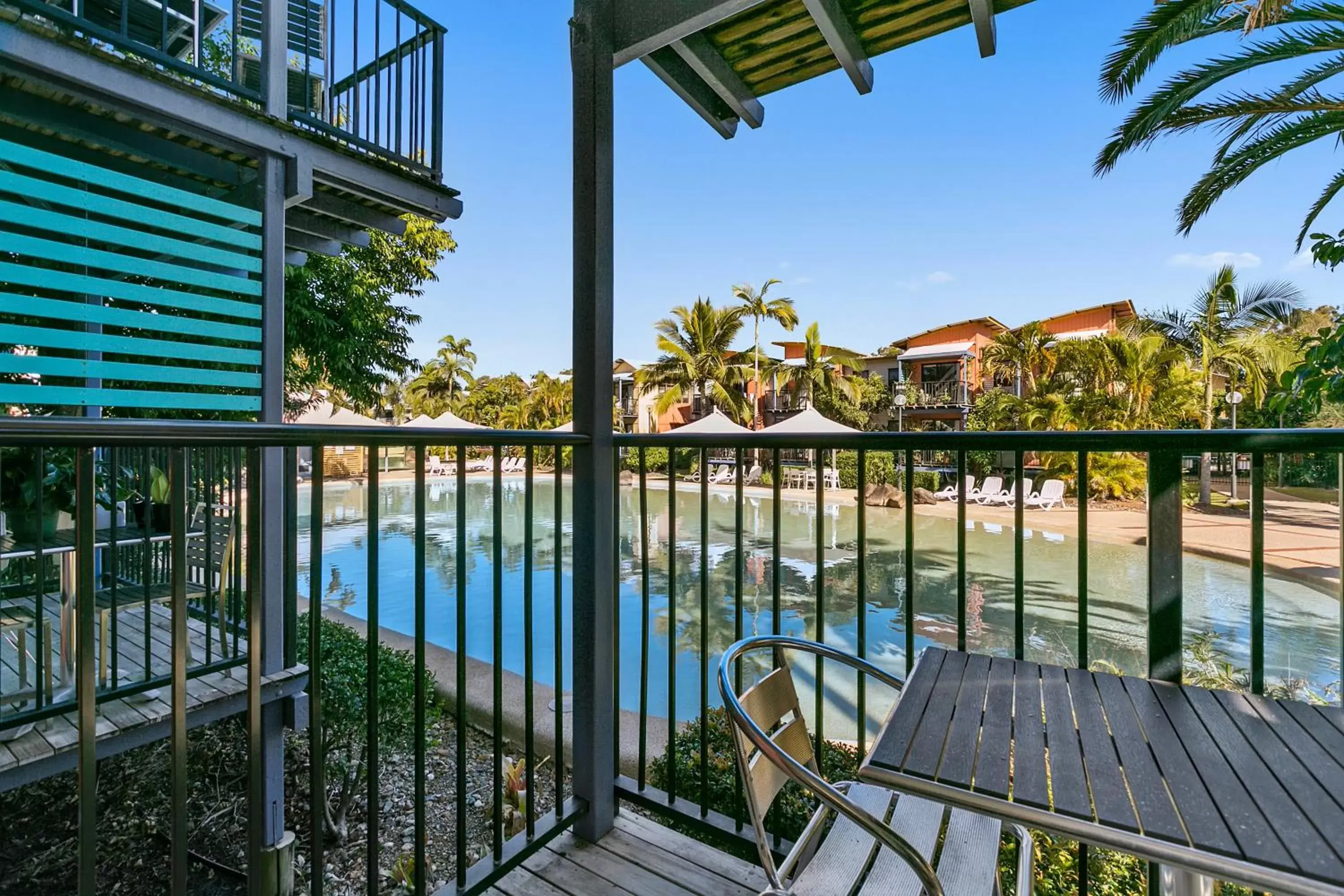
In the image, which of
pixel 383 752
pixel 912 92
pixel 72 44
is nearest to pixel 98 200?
pixel 72 44

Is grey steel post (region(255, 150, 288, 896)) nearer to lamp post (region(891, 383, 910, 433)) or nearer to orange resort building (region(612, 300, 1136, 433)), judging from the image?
orange resort building (region(612, 300, 1136, 433))

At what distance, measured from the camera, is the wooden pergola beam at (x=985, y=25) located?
5.55 feet

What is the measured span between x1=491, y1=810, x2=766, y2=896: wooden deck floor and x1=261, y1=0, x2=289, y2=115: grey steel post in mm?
3890

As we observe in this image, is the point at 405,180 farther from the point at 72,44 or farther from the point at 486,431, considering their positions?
the point at 486,431

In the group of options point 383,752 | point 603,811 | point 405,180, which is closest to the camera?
point 603,811

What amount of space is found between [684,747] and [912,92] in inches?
791

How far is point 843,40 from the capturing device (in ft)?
6.00

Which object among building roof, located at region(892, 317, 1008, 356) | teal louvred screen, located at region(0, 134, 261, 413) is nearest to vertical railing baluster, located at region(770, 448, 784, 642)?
teal louvred screen, located at region(0, 134, 261, 413)

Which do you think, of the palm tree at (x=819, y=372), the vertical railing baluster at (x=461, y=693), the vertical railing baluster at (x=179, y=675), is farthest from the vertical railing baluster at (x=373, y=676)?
the palm tree at (x=819, y=372)

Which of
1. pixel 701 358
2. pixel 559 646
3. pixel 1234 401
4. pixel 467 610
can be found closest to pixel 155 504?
pixel 467 610

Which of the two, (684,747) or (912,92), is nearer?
(684,747)

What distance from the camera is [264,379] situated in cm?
364

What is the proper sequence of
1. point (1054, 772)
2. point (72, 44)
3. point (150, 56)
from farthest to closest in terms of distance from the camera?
point (150, 56) < point (72, 44) < point (1054, 772)

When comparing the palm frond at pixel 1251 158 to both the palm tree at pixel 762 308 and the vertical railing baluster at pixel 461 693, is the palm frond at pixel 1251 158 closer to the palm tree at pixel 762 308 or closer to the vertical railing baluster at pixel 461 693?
the vertical railing baluster at pixel 461 693
